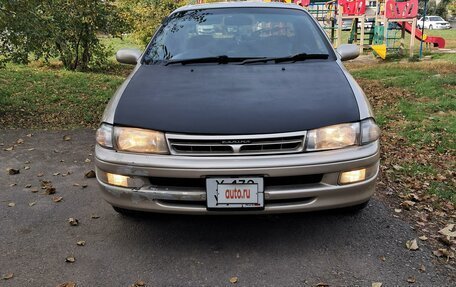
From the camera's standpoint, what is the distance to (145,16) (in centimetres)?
1647

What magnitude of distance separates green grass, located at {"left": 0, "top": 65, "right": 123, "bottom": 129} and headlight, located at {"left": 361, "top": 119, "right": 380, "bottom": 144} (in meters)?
4.83

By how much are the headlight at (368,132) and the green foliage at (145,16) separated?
1411 centimetres

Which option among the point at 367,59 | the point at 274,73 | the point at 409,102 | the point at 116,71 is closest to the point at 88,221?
the point at 274,73

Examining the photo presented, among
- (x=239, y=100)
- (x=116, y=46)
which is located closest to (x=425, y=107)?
(x=239, y=100)

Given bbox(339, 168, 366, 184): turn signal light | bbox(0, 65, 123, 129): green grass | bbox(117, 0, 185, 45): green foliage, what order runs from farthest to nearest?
1. bbox(117, 0, 185, 45): green foliage
2. bbox(0, 65, 123, 129): green grass
3. bbox(339, 168, 366, 184): turn signal light

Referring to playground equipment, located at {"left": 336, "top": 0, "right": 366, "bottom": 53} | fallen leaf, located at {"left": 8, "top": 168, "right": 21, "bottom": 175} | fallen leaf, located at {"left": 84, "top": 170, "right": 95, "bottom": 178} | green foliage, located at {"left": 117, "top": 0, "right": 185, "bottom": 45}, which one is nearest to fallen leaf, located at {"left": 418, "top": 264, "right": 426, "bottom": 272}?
fallen leaf, located at {"left": 84, "top": 170, "right": 95, "bottom": 178}

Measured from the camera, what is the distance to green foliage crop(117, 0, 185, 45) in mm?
16203

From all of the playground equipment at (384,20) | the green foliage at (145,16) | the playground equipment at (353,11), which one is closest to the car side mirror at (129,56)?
the playground equipment at (384,20)

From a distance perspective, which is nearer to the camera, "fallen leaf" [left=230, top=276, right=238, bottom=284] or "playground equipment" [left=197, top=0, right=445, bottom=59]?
"fallen leaf" [left=230, top=276, right=238, bottom=284]

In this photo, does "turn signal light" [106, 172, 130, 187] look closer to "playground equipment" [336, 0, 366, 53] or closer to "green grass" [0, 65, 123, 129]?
"green grass" [0, 65, 123, 129]

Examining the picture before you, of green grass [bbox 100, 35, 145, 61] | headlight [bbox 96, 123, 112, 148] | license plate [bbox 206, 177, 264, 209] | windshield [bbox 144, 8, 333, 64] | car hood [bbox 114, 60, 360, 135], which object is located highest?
windshield [bbox 144, 8, 333, 64]

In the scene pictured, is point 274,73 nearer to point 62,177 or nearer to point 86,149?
point 62,177

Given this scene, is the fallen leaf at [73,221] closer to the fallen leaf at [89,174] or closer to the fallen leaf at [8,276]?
the fallen leaf at [8,276]

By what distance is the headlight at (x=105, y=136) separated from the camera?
2.86 metres
